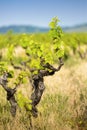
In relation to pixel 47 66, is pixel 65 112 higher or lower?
lower

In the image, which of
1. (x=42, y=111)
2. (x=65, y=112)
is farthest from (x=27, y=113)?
(x=65, y=112)

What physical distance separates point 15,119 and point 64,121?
3.95ft

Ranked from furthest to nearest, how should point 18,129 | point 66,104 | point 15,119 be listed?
point 66,104 → point 15,119 → point 18,129

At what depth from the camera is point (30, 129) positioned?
829 centimetres

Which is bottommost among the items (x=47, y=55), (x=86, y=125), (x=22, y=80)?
(x=86, y=125)

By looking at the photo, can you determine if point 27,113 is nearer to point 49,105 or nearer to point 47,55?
point 49,105

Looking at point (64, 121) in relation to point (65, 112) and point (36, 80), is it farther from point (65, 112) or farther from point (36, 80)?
point (36, 80)

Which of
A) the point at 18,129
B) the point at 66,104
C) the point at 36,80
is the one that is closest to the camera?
the point at 18,129

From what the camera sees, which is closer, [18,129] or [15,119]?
[18,129]

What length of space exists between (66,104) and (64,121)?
1169 mm

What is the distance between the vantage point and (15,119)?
28.3ft

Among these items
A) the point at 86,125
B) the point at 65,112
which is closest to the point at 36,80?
the point at 65,112

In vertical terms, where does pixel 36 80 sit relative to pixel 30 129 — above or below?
above

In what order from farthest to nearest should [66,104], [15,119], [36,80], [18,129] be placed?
1. [66,104]
2. [36,80]
3. [15,119]
4. [18,129]
